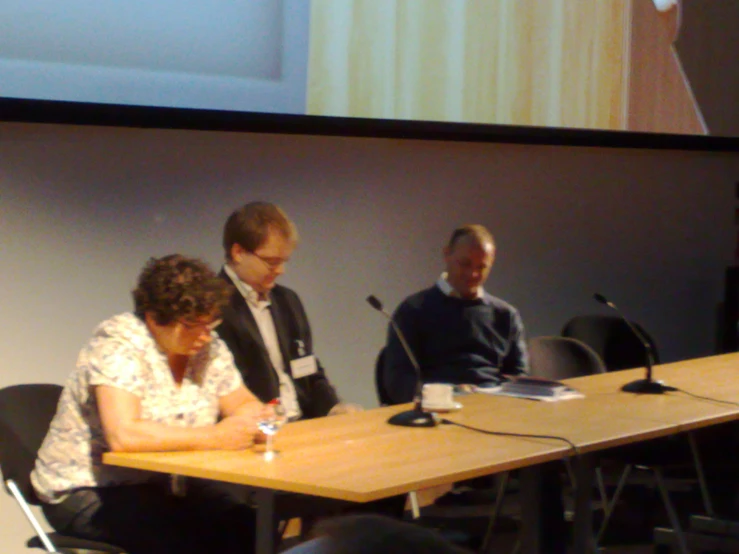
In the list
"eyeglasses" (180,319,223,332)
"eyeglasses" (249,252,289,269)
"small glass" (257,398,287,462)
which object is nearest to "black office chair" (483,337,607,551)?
"eyeglasses" (249,252,289,269)

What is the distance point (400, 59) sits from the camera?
4.57 metres

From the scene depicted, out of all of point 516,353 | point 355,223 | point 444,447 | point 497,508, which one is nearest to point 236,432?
point 444,447

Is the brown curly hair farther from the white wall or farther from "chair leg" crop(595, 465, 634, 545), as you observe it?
"chair leg" crop(595, 465, 634, 545)

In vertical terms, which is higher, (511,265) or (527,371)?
(511,265)

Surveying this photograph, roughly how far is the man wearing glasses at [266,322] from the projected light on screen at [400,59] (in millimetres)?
829

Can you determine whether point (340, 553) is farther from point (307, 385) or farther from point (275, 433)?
point (307, 385)

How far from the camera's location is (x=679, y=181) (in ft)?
19.0

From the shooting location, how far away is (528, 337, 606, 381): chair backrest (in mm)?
4121

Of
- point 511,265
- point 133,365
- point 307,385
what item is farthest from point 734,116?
point 133,365

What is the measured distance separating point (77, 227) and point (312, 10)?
4.18ft

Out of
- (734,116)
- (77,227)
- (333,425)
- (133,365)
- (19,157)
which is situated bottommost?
(333,425)

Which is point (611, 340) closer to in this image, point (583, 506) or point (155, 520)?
point (583, 506)

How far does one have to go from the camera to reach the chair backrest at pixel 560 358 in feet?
13.5

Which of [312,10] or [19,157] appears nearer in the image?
[19,157]
